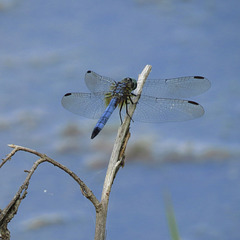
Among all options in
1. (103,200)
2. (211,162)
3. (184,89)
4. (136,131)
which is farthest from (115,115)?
(103,200)

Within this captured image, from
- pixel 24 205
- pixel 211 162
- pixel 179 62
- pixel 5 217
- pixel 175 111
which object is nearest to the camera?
pixel 5 217

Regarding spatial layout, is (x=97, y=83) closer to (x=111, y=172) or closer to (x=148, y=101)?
(x=148, y=101)

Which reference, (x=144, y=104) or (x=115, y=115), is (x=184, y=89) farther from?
(x=115, y=115)

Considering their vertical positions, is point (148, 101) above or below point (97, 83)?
below

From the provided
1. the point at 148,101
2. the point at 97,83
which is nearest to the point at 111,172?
the point at 148,101

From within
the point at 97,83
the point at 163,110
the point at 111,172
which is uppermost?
the point at 97,83

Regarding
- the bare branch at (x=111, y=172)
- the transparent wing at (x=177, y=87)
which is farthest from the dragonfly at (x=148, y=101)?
the bare branch at (x=111, y=172)

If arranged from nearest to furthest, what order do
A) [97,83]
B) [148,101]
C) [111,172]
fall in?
[111,172] → [148,101] → [97,83]
